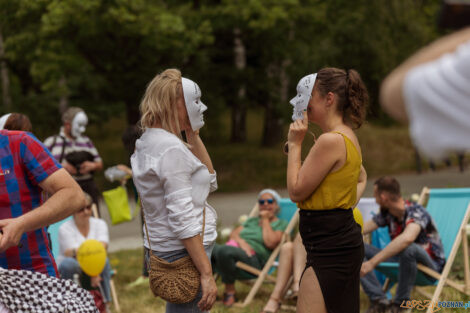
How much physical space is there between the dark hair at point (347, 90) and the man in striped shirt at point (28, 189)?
126 cm

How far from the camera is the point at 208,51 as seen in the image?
16188 millimetres

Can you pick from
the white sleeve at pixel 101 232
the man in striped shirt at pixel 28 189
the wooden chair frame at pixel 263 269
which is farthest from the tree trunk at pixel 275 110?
the man in striped shirt at pixel 28 189

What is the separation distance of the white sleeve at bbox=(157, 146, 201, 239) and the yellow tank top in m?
0.57

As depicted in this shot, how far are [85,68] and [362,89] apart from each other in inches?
503

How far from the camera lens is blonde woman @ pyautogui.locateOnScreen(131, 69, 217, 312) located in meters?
2.71

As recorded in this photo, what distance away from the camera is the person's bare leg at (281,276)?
18.1ft

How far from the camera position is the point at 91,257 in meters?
5.53

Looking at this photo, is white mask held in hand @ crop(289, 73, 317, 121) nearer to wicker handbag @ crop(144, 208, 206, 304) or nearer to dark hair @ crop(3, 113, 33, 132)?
wicker handbag @ crop(144, 208, 206, 304)

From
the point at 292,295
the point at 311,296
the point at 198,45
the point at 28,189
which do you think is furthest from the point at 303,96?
the point at 198,45

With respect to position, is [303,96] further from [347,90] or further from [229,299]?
[229,299]

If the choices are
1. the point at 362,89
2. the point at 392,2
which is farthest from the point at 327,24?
the point at 362,89

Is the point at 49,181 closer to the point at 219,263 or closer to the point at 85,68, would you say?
the point at 219,263

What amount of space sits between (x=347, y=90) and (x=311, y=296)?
0.98 meters

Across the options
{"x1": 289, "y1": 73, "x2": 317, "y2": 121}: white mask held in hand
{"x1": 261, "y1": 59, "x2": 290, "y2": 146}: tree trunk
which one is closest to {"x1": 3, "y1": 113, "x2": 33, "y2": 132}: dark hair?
{"x1": 289, "y1": 73, "x2": 317, "y2": 121}: white mask held in hand
